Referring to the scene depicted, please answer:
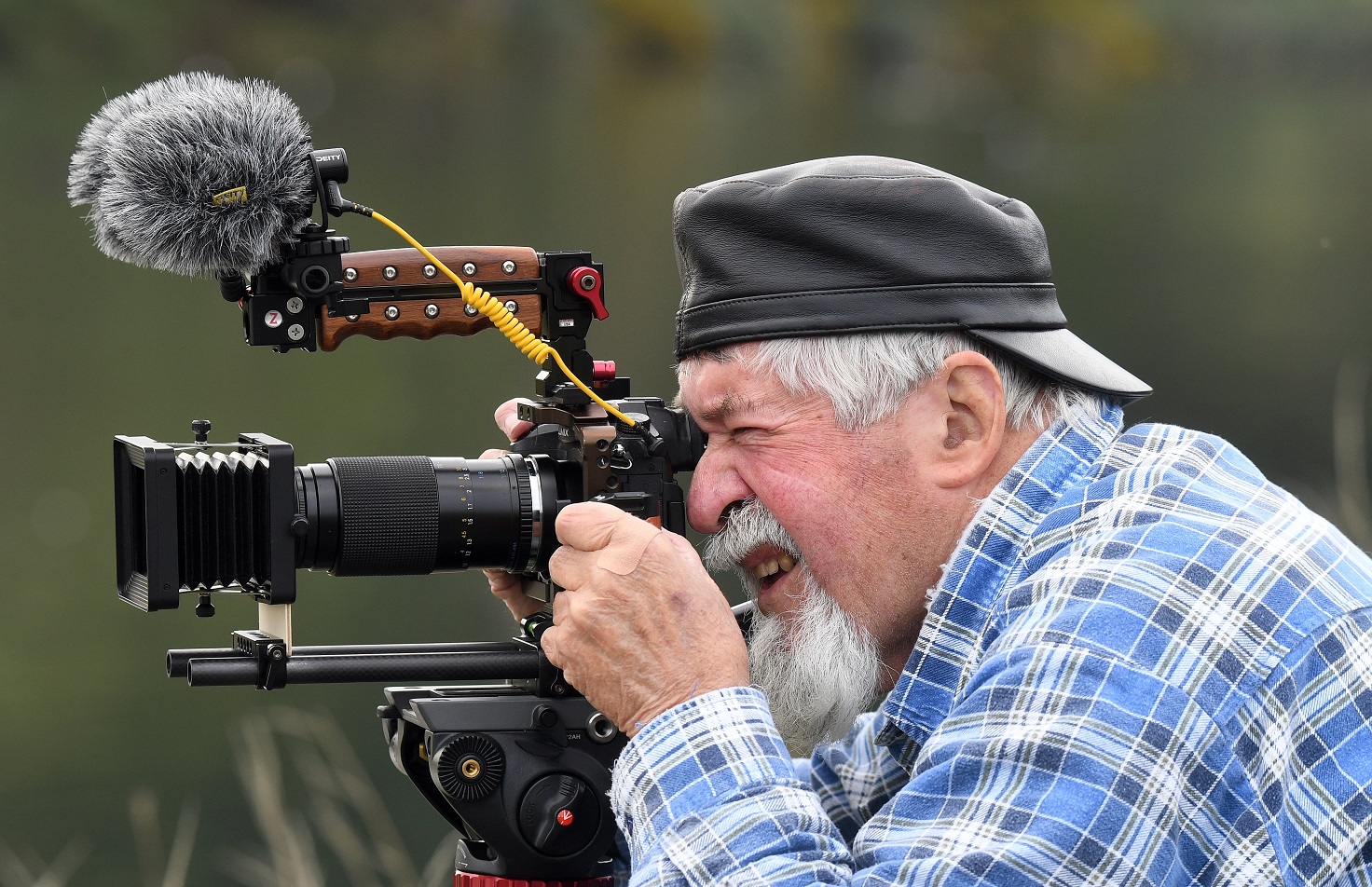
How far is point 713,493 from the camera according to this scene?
1746mm

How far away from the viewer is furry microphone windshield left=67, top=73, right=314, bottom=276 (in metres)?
1.53

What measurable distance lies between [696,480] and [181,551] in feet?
1.87

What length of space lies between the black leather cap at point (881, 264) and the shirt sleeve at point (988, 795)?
1.35 ft

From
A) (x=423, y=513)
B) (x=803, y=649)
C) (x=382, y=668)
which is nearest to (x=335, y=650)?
(x=382, y=668)

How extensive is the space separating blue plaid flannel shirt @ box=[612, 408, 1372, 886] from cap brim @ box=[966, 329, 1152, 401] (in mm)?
167

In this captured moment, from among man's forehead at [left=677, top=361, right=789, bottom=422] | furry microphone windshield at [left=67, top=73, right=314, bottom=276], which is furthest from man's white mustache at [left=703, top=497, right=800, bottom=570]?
furry microphone windshield at [left=67, top=73, right=314, bottom=276]

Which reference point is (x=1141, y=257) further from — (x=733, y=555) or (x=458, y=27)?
(x=733, y=555)

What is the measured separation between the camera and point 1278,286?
450 cm

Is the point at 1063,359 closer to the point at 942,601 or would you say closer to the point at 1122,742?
the point at 942,601

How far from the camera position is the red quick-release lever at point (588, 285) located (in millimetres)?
1733

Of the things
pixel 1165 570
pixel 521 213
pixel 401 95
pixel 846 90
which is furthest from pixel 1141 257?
pixel 1165 570

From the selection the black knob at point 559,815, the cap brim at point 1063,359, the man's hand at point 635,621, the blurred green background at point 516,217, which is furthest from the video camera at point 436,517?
the blurred green background at point 516,217

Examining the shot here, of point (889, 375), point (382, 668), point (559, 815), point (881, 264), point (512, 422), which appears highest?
point (881, 264)

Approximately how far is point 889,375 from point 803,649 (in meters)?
0.32
